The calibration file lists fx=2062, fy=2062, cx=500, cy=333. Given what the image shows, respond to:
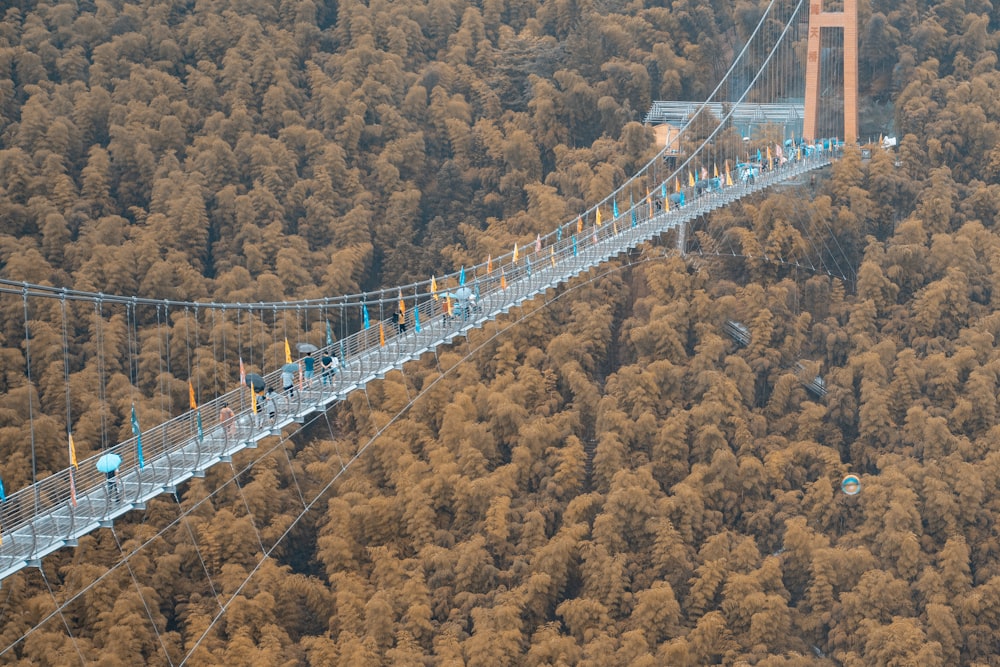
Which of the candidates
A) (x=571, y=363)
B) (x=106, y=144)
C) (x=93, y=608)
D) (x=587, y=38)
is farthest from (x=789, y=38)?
(x=93, y=608)

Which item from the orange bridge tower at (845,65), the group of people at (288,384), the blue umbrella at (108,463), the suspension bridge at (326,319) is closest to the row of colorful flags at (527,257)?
the suspension bridge at (326,319)

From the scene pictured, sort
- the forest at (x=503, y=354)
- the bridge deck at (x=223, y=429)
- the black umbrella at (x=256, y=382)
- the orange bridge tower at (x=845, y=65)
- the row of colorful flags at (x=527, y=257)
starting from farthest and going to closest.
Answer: the orange bridge tower at (x=845, y=65)
the forest at (x=503, y=354)
the row of colorful flags at (x=527, y=257)
the black umbrella at (x=256, y=382)
the bridge deck at (x=223, y=429)

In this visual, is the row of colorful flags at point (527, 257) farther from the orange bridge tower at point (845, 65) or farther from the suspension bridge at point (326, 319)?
the orange bridge tower at point (845, 65)

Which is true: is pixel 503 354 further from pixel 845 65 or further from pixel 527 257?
pixel 845 65

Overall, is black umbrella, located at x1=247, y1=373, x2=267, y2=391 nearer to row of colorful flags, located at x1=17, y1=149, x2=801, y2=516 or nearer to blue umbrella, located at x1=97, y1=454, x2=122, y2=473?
row of colorful flags, located at x1=17, y1=149, x2=801, y2=516

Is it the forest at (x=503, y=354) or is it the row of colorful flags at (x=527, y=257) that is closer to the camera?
the row of colorful flags at (x=527, y=257)

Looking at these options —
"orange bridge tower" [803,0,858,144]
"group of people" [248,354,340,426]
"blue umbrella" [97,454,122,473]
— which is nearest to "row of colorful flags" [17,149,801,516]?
"group of people" [248,354,340,426]

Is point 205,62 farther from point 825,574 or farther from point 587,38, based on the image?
point 825,574
